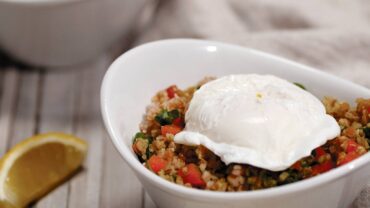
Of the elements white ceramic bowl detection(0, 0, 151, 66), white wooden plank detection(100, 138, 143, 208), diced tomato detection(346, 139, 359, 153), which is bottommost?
white wooden plank detection(100, 138, 143, 208)

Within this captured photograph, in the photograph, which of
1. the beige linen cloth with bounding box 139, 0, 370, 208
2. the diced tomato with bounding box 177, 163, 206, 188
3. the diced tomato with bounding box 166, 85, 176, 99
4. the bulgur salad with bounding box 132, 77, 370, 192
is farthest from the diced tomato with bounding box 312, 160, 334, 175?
the beige linen cloth with bounding box 139, 0, 370, 208

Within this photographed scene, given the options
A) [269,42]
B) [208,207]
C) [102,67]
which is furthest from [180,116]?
[102,67]

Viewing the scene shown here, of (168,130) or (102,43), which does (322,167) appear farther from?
(102,43)

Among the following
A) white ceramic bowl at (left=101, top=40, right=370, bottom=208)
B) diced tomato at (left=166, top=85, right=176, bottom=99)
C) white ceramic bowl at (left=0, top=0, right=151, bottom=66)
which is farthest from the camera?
white ceramic bowl at (left=0, top=0, right=151, bottom=66)

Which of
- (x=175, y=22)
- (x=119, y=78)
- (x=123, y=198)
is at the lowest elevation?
(x=123, y=198)

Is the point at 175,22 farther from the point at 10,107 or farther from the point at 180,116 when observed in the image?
the point at 180,116

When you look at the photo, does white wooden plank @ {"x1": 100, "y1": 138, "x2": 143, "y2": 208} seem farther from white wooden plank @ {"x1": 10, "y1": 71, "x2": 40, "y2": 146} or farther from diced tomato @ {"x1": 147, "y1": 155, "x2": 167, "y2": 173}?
diced tomato @ {"x1": 147, "y1": 155, "x2": 167, "y2": 173}

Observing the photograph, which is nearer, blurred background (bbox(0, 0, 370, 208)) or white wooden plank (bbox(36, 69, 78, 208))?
blurred background (bbox(0, 0, 370, 208))
